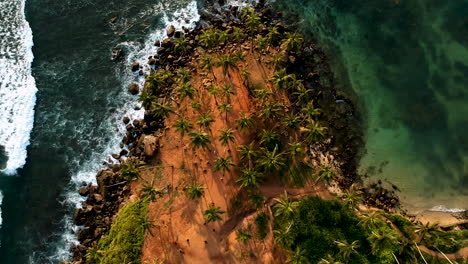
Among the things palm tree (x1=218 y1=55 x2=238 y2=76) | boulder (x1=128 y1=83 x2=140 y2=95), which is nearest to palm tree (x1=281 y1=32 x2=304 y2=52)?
palm tree (x1=218 y1=55 x2=238 y2=76)

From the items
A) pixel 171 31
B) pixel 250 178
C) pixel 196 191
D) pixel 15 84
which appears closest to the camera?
pixel 250 178

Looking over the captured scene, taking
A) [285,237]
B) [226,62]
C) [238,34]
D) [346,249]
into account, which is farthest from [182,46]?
[346,249]

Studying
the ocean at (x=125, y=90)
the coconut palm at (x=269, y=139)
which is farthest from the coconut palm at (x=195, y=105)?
the coconut palm at (x=269, y=139)

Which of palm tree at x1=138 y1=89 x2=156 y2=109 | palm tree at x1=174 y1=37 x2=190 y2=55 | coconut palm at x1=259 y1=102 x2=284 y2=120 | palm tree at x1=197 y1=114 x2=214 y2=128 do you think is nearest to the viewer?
coconut palm at x1=259 y1=102 x2=284 y2=120

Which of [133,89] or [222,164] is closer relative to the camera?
[222,164]

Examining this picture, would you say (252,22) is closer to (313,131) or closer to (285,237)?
(313,131)

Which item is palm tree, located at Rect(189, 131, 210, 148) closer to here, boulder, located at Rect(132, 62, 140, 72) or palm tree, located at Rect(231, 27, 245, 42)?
palm tree, located at Rect(231, 27, 245, 42)
